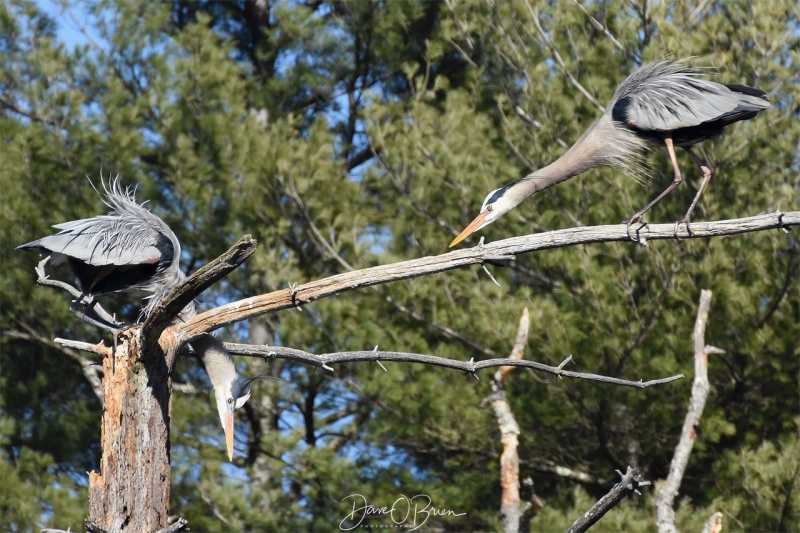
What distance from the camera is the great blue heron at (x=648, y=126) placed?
541 cm

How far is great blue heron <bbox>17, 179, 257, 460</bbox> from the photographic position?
4695mm

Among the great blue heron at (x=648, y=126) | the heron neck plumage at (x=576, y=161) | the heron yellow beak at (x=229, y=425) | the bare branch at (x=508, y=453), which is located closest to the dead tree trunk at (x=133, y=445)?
the heron yellow beak at (x=229, y=425)

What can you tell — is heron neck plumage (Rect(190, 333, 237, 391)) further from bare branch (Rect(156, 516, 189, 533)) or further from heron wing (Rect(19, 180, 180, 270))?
bare branch (Rect(156, 516, 189, 533))

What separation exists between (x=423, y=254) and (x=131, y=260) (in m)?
4.08

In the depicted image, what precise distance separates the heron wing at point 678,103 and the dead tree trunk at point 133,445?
296 centimetres

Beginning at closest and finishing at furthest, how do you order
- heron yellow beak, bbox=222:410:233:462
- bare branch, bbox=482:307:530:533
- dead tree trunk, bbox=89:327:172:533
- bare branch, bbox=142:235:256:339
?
bare branch, bbox=142:235:256:339 < dead tree trunk, bbox=89:327:172:533 < heron yellow beak, bbox=222:410:233:462 < bare branch, bbox=482:307:530:533

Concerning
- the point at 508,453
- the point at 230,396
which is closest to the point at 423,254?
the point at 508,453

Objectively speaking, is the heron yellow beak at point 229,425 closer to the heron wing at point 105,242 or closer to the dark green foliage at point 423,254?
the heron wing at point 105,242

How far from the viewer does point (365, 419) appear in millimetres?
9906

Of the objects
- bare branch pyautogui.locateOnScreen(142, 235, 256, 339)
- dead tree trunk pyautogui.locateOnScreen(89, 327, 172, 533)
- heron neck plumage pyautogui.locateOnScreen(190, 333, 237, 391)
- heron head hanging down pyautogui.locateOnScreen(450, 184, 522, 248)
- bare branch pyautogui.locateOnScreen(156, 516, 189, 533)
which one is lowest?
bare branch pyautogui.locateOnScreen(156, 516, 189, 533)

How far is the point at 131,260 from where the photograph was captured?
4.79 meters

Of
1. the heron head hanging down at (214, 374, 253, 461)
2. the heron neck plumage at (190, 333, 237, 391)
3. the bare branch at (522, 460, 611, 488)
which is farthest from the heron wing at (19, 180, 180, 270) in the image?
the bare branch at (522, 460, 611, 488)

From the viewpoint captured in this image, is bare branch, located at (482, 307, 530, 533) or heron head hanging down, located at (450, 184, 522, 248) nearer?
heron head hanging down, located at (450, 184, 522, 248)

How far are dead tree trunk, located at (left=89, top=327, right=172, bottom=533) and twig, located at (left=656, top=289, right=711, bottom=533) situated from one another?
291 centimetres
